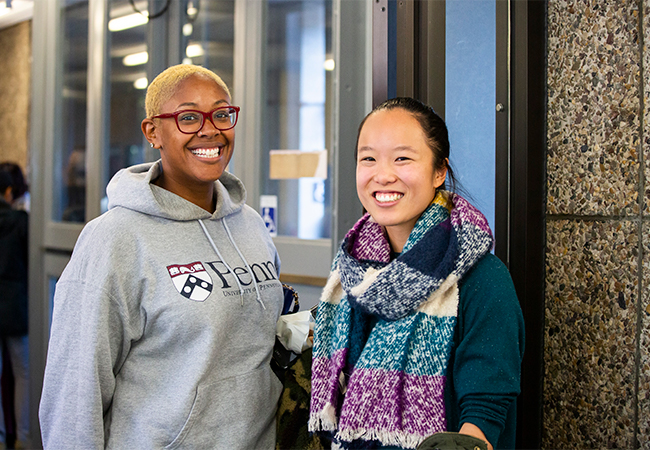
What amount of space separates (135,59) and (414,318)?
10.4 feet

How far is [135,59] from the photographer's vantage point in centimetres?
384

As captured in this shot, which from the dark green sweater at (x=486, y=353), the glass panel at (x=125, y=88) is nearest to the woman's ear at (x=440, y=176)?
the dark green sweater at (x=486, y=353)

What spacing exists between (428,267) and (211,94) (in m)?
0.77

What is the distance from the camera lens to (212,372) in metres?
1.49

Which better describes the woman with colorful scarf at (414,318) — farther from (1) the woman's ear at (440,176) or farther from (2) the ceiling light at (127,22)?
(2) the ceiling light at (127,22)

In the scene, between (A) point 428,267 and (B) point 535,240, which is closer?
(A) point 428,267

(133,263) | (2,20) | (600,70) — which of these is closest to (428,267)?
(133,263)

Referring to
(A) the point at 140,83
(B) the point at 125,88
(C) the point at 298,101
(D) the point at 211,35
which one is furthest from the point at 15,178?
(C) the point at 298,101

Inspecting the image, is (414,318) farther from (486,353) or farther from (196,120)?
(196,120)

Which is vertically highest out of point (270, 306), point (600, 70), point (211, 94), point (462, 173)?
point (600, 70)

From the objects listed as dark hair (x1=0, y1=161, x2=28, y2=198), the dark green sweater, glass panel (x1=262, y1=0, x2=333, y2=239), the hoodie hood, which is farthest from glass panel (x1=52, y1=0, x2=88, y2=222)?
the dark green sweater

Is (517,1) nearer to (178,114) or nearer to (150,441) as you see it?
(178,114)

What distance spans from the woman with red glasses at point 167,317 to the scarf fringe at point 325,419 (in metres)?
0.20

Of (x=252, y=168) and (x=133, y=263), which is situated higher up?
(x=252, y=168)
